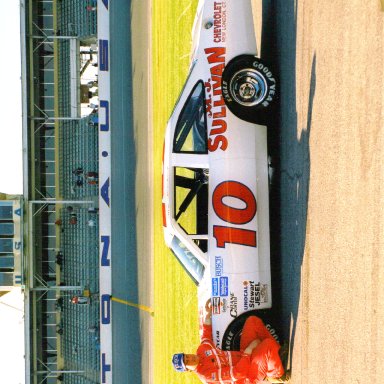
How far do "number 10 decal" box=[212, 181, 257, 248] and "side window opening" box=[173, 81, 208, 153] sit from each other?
2.26 ft

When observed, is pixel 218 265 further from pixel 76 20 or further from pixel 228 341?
pixel 76 20

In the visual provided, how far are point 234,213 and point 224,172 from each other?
594 millimetres

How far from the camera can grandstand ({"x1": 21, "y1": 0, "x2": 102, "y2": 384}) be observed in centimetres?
1755

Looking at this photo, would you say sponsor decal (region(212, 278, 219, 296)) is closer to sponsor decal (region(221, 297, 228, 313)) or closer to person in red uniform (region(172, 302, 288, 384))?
sponsor decal (region(221, 297, 228, 313))

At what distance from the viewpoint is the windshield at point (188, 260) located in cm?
784

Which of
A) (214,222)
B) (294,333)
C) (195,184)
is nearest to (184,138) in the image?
(195,184)

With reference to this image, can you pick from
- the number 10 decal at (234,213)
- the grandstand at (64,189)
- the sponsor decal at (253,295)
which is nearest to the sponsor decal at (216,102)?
the number 10 decal at (234,213)

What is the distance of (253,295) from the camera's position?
287 inches

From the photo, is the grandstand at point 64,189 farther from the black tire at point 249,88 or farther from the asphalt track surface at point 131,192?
the black tire at point 249,88

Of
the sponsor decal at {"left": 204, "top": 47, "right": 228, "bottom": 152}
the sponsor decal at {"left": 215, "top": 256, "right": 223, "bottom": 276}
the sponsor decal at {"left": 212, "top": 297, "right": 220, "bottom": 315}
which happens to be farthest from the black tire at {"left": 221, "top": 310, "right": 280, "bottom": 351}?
the sponsor decal at {"left": 204, "top": 47, "right": 228, "bottom": 152}

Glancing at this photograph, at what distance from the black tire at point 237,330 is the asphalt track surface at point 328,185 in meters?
0.33

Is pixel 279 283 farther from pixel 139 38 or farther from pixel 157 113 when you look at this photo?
pixel 139 38

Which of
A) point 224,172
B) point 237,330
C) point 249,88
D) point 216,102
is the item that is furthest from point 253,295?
point 249,88

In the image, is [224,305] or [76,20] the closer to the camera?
[224,305]
